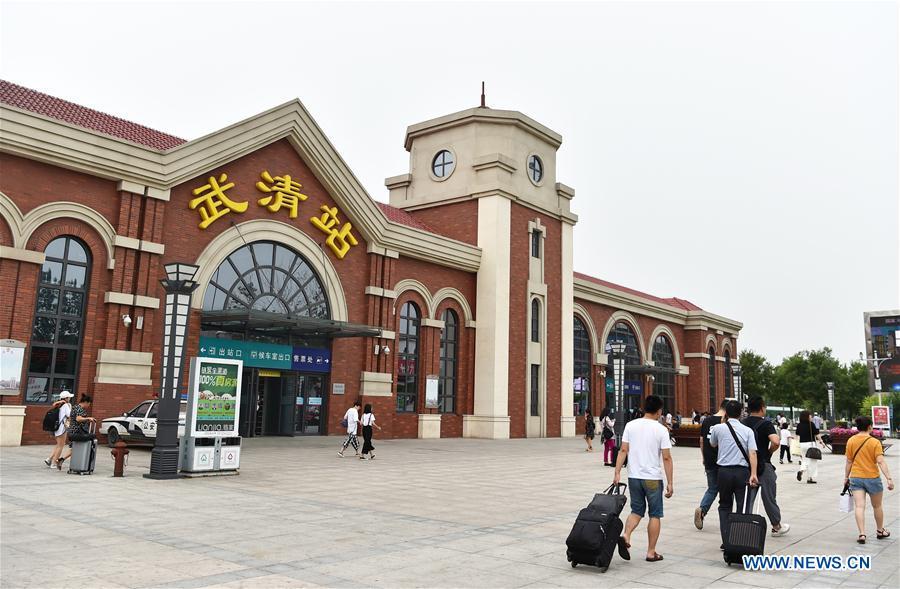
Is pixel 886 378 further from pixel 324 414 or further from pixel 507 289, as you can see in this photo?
pixel 324 414

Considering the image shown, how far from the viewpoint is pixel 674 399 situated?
50.5m

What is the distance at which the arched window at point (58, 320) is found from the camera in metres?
19.1

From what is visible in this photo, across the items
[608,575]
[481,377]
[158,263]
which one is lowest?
[608,575]

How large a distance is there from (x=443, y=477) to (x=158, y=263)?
460 inches

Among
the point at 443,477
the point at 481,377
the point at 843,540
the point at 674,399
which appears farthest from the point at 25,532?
the point at 674,399

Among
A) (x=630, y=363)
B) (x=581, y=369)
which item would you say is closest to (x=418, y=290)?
(x=581, y=369)

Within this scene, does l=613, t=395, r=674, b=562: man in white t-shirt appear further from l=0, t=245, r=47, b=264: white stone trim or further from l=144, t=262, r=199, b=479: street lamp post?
l=0, t=245, r=47, b=264: white stone trim

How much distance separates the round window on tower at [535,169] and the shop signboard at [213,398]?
79.1 ft

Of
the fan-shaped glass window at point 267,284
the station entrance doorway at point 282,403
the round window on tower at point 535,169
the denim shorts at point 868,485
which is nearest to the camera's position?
the denim shorts at point 868,485

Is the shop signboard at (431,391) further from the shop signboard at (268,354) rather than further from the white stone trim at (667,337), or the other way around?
the white stone trim at (667,337)

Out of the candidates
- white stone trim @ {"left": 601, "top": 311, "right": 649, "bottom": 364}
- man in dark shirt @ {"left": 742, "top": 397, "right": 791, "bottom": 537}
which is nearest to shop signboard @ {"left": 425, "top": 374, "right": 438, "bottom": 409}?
white stone trim @ {"left": 601, "top": 311, "right": 649, "bottom": 364}

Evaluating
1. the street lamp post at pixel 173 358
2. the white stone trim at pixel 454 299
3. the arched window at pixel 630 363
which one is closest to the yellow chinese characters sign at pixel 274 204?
the white stone trim at pixel 454 299

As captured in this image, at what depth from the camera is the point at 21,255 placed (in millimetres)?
18656

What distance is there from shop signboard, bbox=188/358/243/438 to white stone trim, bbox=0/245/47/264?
25.7 ft
